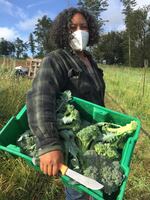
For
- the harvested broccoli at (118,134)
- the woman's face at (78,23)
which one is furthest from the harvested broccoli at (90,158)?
the woman's face at (78,23)

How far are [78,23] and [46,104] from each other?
0.90 m

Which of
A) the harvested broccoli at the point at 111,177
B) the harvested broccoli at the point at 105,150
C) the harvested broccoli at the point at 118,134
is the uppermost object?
the harvested broccoli at the point at 118,134

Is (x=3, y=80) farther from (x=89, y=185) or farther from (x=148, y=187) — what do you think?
(x=89, y=185)

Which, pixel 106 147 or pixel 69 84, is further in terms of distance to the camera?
pixel 69 84

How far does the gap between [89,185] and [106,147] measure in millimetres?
343

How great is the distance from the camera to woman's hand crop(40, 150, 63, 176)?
222 centimetres

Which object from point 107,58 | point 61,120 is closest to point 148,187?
point 61,120

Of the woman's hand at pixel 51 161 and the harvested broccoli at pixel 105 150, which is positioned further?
the harvested broccoli at pixel 105 150

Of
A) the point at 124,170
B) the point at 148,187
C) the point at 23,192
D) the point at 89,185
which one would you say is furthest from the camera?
the point at 148,187

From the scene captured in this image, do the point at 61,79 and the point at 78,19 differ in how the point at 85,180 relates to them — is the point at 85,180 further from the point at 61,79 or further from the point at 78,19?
the point at 78,19

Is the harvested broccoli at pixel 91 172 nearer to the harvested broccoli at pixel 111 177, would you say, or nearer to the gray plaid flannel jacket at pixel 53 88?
the harvested broccoli at pixel 111 177

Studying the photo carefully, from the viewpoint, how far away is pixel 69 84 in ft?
8.92

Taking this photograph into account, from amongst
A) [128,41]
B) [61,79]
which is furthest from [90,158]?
[128,41]

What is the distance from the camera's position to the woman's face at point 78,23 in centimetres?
301
